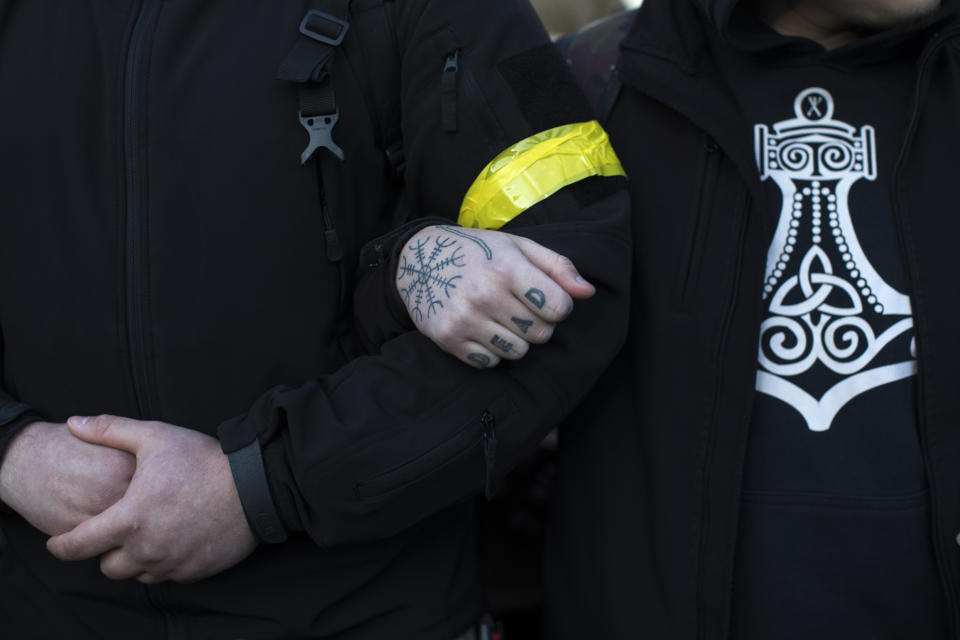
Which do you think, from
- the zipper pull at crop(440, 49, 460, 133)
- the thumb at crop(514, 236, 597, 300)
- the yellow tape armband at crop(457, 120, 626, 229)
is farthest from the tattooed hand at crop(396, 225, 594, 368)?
the zipper pull at crop(440, 49, 460, 133)

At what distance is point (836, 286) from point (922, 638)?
2.05 feet

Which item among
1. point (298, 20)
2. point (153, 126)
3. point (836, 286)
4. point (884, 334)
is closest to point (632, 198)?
point (836, 286)

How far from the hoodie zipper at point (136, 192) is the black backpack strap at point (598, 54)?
0.83m

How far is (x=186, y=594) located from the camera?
128 cm

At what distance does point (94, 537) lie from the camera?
3.69 feet

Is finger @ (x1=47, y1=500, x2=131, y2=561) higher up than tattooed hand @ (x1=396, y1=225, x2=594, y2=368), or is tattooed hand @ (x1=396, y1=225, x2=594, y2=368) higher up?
tattooed hand @ (x1=396, y1=225, x2=594, y2=368)

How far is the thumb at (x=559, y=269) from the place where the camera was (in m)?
1.08

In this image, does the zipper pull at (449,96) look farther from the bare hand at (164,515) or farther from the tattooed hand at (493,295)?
the bare hand at (164,515)

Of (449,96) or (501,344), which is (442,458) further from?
(449,96)

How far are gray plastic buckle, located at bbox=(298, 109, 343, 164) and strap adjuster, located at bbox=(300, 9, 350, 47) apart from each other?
0.12m

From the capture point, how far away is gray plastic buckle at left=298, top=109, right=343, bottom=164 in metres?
1.24

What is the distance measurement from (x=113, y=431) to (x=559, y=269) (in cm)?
70

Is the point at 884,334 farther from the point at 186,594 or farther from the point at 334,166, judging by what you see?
the point at 186,594

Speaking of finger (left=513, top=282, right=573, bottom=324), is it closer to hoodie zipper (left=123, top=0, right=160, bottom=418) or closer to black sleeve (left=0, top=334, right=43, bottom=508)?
hoodie zipper (left=123, top=0, right=160, bottom=418)
